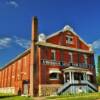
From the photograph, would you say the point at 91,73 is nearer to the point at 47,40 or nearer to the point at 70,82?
the point at 70,82

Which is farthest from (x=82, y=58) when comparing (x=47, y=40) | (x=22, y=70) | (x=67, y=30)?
(x=22, y=70)

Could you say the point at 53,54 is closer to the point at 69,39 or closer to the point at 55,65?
the point at 55,65

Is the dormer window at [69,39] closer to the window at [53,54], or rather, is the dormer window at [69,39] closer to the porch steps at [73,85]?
the window at [53,54]

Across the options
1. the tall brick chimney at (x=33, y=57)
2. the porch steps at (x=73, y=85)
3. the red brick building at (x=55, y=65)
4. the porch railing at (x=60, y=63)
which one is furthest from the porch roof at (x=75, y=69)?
the tall brick chimney at (x=33, y=57)

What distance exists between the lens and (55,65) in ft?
119

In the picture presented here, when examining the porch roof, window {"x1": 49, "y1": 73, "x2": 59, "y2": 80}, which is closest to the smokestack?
window {"x1": 49, "y1": 73, "x2": 59, "y2": 80}

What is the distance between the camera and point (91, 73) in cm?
4141

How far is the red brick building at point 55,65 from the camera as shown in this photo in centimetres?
3403

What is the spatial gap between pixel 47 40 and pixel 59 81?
7.38 metres

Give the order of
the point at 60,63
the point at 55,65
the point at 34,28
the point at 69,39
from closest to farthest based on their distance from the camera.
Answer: the point at 34,28 → the point at 55,65 → the point at 60,63 → the point at 69,39

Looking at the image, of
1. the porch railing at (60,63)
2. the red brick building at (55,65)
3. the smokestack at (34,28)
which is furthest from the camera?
the porch railing at (60,63)

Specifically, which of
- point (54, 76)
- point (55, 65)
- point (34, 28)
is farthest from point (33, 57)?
point (54, 76)

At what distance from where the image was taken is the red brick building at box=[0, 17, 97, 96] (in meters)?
34.0

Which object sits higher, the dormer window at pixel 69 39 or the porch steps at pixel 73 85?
the dormer window at pixel 69 39
